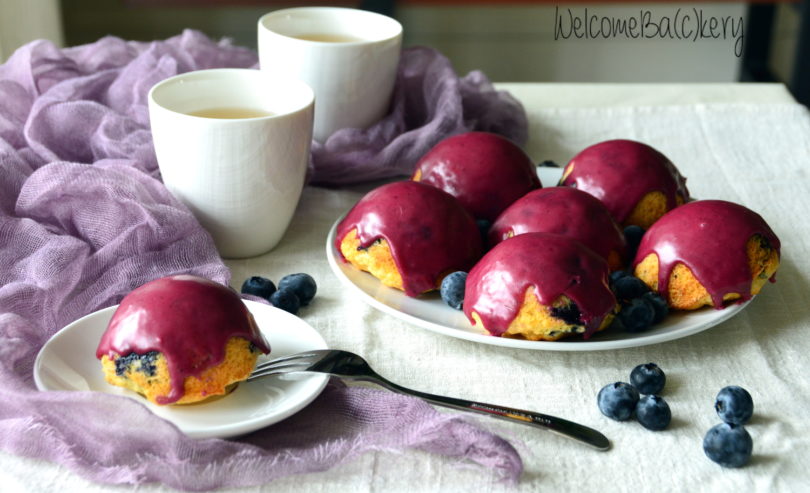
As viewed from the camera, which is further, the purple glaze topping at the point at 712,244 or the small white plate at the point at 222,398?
the purple glaze topping at the point at 712,244

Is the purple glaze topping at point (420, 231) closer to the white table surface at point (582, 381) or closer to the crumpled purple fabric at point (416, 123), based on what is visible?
the white table surface at point (582, 381)

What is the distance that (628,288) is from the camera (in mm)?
815

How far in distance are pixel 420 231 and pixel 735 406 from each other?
1.01 ft

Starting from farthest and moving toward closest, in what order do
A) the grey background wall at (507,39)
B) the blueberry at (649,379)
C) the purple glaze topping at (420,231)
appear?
the grey background wall at (507,39)
the purple glaze topping at (420,231)
the blueberry at (649,379)

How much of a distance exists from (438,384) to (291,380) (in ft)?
0.40

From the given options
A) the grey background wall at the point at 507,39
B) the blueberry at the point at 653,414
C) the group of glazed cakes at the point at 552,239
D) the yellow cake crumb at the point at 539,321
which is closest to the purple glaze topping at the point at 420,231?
the group of glazed cakes at the point at 552,239

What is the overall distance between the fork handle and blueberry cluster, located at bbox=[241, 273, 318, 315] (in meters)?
0.18

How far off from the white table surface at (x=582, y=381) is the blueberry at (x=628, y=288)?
1.8 inches

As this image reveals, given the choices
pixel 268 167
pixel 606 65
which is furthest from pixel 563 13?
pixel 268 167

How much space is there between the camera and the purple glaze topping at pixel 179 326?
0.66 m

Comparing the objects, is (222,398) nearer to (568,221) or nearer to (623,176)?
(568,221)

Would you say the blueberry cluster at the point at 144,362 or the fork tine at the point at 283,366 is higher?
the blueberry cluster at the point at 144,362

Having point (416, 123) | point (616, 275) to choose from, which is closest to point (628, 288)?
point (616, 275)

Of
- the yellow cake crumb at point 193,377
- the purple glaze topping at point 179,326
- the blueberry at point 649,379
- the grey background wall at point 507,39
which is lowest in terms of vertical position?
the grey background wall at point 507,39
